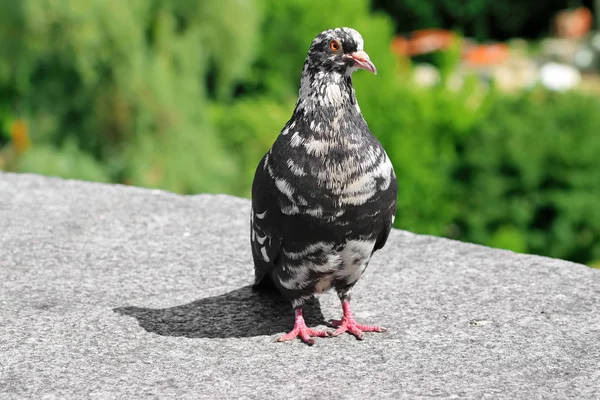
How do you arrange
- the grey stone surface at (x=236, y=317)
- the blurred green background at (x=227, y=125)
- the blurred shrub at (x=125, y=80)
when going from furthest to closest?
the blurred shrub at (x=125, y=80) < the blurred green background at (x=227, y=125) < the grey stone surface at (x=236, y=317)

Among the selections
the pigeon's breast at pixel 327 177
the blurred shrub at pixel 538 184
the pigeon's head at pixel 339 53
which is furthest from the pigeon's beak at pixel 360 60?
the blurred shrub at pixel 538 184

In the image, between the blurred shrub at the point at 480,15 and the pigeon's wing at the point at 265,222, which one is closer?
the pigeon's wing at the point at 265,222

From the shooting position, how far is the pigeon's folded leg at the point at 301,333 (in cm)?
413

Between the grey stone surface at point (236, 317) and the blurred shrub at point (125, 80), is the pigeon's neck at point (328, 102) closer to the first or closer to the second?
the grey stone surface at point (236, 317)

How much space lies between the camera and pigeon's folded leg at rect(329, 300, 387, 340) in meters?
4.20

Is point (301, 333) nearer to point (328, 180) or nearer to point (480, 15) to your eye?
point (328, 180)

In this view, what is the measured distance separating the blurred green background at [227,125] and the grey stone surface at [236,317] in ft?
13.5

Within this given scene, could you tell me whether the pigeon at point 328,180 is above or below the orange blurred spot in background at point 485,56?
above

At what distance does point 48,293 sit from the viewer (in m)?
4.61

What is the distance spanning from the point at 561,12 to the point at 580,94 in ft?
41.7

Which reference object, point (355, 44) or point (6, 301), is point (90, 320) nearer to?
point (6, 301)

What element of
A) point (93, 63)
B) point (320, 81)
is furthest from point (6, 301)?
point (93, 63)

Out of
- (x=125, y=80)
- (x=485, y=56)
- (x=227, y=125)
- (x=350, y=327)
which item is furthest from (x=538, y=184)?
(x=485, y=56)

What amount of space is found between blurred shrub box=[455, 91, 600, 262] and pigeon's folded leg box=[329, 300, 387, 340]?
5719mm
